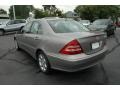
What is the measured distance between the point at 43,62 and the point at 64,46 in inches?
45.6

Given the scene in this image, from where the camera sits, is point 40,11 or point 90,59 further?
A: point 40,11

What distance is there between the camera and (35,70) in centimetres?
483

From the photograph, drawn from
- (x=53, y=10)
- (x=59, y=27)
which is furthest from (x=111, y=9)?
(x=59, y=27)

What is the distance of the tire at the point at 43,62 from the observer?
4.27 metres

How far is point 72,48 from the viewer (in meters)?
3.60

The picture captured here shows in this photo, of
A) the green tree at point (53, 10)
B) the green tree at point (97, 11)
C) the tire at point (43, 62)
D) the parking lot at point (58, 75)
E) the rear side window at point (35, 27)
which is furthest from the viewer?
the green tree at point (53, 10)

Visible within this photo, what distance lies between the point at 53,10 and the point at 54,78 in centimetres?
4281

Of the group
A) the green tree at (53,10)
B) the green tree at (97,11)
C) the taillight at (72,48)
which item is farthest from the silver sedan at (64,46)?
the green tree at (53,10)

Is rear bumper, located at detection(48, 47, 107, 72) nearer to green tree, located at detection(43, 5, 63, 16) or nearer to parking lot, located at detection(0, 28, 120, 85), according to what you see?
parking lot, located at detection(0, 28, 120, 85)

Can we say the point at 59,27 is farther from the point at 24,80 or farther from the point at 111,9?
the point at 111,9

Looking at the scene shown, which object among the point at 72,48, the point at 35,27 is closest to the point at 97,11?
the point at 35,27

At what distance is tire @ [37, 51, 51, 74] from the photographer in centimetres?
427

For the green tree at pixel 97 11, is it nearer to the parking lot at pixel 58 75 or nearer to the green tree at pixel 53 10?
the green tree at pixel 53 10

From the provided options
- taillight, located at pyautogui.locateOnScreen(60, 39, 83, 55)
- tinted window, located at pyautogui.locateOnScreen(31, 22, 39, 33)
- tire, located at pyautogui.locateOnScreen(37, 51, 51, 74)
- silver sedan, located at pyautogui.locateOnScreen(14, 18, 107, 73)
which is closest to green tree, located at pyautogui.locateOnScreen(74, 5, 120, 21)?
tinted window, located at pyautogui.locateOnScreen(31, 22, 39, 33)
